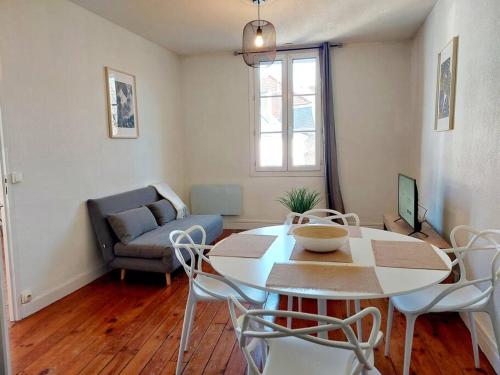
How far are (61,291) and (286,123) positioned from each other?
333 centimetres

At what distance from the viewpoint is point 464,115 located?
2621mm

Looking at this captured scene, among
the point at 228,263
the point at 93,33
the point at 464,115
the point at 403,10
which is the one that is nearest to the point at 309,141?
the point at 403,10

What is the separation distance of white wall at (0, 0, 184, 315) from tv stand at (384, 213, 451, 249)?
9.11ft

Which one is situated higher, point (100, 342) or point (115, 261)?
point (115, 261)

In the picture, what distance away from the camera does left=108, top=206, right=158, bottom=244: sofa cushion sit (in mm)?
3340

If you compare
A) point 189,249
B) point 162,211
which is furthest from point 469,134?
point 162,211

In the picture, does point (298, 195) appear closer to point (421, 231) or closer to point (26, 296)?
point (421, 231)

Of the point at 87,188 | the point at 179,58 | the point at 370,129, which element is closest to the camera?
the point at 87,188

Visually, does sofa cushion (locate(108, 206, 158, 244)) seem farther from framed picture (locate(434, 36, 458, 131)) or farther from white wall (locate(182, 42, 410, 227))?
framed picture (locate(434, 36, 458, 131))

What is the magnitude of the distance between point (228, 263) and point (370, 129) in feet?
12.2

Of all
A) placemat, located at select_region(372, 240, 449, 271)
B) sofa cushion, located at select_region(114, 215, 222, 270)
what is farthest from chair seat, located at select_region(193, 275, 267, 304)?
sofa cushion, located at select_region(114, 215, 222, 270)

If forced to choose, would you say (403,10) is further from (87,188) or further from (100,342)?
(100,342)

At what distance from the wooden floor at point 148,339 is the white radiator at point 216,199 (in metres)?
2.22

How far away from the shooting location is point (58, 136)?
119 inches
